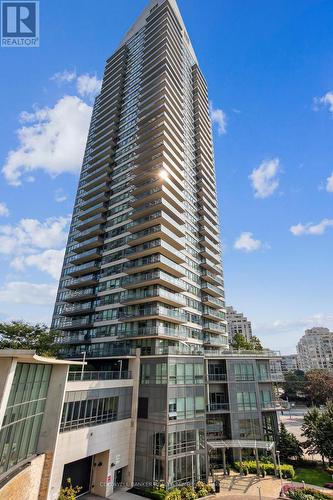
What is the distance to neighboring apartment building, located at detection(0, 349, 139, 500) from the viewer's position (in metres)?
17.0

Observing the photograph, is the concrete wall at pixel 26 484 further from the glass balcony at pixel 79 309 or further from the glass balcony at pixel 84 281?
the glass balcony at pixel 84 281

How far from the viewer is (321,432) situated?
32625 millimetres

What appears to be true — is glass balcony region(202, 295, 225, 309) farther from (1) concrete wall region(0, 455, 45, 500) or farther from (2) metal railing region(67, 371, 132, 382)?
(1) concrete wall region(0, 455, 45, 500)

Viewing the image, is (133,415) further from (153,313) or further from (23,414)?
(23,414)

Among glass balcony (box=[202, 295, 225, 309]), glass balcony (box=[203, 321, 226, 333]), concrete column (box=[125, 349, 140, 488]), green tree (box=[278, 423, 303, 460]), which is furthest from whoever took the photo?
glass balcony (box=[202, 295, 225, 309])

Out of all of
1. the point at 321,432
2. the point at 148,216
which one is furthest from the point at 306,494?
the point at 148,216

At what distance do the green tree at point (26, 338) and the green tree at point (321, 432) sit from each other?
115ft

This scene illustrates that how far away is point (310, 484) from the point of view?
2864 cm

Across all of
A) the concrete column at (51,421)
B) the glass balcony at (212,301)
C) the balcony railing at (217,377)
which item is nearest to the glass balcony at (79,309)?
the glass balcony at (212,301)

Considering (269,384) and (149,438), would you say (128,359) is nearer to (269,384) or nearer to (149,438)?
(149,438)

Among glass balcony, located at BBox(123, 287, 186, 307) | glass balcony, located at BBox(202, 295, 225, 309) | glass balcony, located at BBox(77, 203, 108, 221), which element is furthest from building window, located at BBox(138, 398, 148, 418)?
glass balcony, located at BBox(77, 203, 108, 221)

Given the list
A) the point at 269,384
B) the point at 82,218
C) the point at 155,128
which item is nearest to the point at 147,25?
the point at 155,128

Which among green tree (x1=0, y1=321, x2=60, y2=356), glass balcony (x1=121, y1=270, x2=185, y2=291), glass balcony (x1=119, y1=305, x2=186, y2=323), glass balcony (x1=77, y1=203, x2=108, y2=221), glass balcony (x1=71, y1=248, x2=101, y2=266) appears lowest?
green tree (x1=0, y1=321, x2=60, y2=356)

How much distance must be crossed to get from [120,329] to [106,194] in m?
27.5
